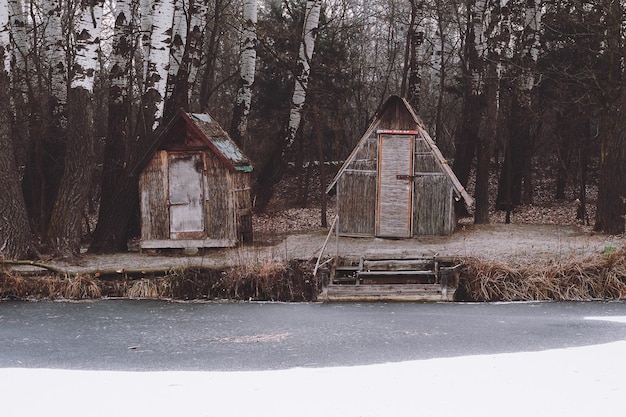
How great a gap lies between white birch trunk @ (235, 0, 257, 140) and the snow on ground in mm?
14135

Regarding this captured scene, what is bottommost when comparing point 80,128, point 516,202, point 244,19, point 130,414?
point 130,414

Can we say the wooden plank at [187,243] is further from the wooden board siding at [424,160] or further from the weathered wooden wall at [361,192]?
the wooden board siding at [424,160]

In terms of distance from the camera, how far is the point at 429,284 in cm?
1561

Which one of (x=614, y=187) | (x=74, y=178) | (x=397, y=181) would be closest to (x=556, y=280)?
(x=614, y=187)

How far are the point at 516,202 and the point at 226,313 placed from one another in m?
15.4

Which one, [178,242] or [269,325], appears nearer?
[269,325]

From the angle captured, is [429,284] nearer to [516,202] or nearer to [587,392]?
[587,392]

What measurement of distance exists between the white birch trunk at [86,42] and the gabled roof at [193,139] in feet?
6.15

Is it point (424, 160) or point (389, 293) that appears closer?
point (389, 293)

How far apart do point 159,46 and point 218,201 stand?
362 centimetres

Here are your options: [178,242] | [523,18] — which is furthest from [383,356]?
[523,18]

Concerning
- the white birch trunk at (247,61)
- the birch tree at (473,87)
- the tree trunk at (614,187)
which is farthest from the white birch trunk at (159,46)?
the tree trunk at (614,187)

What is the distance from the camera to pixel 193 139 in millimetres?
18219

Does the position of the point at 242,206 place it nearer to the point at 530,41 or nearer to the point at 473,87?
the point at 473,87
